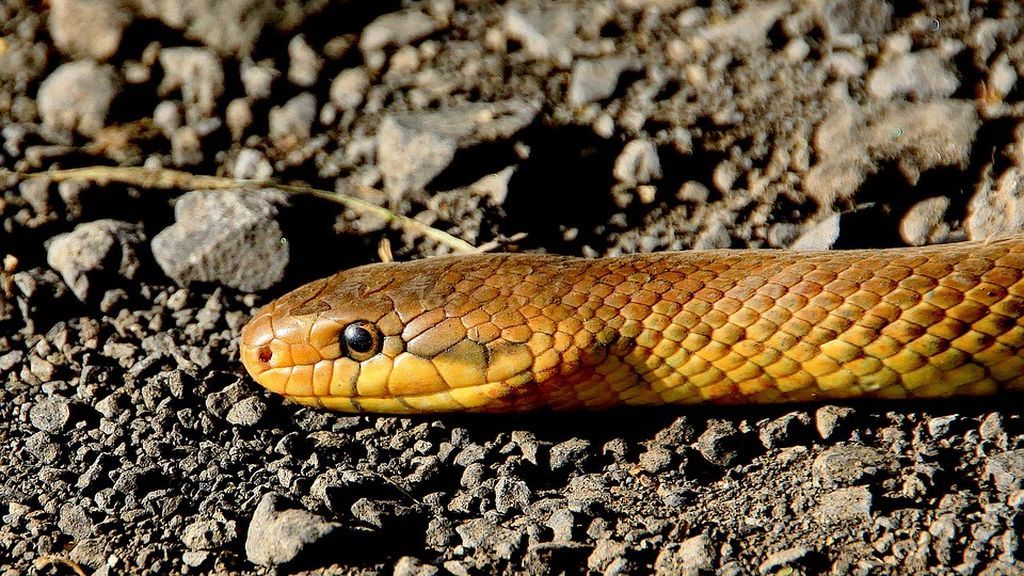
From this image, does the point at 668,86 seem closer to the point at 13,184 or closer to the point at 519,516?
the point at 519,516

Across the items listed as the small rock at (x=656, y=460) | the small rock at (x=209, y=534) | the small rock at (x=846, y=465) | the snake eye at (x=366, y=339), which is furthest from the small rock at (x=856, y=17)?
the small rock at (x=209, y=534)

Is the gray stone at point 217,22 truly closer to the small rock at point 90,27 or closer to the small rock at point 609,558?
the small rock at point 90,27

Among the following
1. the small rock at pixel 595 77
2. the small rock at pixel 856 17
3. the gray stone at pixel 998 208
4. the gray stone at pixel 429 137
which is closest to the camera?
the gray stone at pixel 998 208

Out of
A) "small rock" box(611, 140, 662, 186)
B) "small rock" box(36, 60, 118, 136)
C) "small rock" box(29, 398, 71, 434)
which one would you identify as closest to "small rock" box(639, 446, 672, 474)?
"small rock" box(611, 140, 662, 186)

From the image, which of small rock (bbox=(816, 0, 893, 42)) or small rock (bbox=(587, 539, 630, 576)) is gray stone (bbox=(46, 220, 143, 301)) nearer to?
small rock (bbox=(587, 539, 630, 576))

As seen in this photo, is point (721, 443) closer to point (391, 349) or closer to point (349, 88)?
point (391, 349)

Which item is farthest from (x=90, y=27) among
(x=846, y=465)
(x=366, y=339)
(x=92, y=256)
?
(x=846, y=465)
